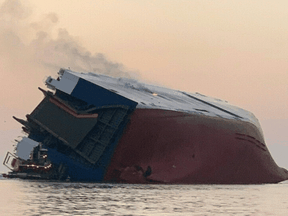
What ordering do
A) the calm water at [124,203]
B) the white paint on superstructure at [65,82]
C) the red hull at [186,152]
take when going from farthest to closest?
the white paint on superstructure at [65,82], the red hull at [186,152], the calm water at [124,203]

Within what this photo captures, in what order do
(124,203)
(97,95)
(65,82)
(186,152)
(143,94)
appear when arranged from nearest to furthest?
(124,203) < (97,95) < (65,82) < (186,152) < (143,94)

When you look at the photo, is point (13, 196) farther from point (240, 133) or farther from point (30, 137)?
point (240, 133)

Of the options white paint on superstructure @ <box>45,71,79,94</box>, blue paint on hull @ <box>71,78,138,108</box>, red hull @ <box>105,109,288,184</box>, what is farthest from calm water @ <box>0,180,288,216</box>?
white paint on superstructure @ <box>45,71,79,94</box>

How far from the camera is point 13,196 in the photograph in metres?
42.2

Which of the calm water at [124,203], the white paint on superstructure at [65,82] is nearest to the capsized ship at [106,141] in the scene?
the white paint on superstructure at [65,82]

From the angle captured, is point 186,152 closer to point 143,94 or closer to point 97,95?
point 143,94

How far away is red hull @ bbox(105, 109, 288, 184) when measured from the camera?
2283 inches

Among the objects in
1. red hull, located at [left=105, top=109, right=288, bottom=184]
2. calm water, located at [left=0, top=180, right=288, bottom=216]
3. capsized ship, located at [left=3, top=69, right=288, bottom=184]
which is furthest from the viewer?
red hull, located at [left=105, top=109, right=288, bottom=184]

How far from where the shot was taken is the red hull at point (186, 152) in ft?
190

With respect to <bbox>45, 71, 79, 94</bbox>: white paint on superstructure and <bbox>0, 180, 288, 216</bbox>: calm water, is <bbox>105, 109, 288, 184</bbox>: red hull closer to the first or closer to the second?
<bbox>45, 71, 79, 94</bbox>: white paint on superstructure

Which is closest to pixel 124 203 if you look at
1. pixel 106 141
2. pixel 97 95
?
pixel 106 141

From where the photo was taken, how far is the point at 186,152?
6238 cm

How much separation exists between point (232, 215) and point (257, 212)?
3033mm

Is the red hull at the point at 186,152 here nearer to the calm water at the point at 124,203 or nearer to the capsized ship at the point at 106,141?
the capsized ship at the point at 106,141
